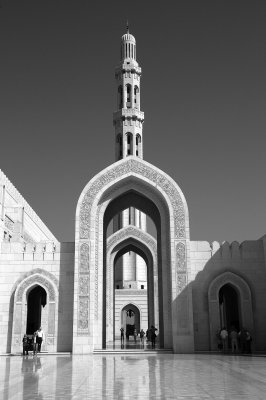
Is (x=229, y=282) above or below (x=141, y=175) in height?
below

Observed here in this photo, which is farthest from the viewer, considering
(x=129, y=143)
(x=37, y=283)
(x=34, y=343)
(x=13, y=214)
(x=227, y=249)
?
(x=129, y=143)

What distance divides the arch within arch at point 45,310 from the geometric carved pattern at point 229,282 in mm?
6574

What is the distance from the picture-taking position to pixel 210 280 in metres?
18.8

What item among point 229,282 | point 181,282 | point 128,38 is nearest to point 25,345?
point 181,282

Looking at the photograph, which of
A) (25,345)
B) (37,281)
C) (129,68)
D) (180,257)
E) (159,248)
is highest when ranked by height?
(129,68)

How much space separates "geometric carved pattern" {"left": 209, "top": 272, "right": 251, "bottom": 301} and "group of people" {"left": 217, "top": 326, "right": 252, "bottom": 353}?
138cm

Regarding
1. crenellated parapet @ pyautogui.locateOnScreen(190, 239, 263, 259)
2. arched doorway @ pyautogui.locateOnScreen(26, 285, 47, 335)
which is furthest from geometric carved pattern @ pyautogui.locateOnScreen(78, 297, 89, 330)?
arched doorway @ pyautogui.locateOnScreen(26, 285, 47, 335)

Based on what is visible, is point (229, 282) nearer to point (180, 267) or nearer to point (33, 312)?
point (180, 267)

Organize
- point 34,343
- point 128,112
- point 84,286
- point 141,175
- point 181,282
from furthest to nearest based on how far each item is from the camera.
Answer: point 128,112 < point 141,175 < point 181,282 < point 84,286 < point 34,343

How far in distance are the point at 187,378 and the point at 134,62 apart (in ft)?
94.9

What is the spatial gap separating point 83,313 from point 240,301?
6499mm

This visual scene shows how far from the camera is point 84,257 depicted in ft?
61.7

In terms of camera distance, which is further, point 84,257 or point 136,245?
point 136,245

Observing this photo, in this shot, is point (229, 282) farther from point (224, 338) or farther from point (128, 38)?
point (128, 38)
